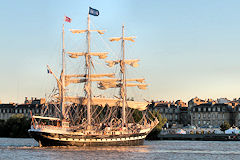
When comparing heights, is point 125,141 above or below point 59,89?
below

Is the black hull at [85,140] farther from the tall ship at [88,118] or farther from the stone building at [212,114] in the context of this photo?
the stone building at [212,114]

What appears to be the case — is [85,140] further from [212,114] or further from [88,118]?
[212,114]

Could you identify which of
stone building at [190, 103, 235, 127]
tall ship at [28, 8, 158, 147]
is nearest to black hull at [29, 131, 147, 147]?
tall ship at [28, 8, 158, 147]

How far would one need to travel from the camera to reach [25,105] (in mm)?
193000

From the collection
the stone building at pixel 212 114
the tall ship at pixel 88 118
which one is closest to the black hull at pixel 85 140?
the tall ship at pixel 88 118

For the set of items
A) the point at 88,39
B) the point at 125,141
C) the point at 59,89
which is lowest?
the point at 125,141

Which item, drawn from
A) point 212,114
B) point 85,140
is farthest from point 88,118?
point 212,114

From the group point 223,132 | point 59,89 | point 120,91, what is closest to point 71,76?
point 59,89

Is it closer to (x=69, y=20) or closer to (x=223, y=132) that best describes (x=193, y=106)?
(x=223, y=132)

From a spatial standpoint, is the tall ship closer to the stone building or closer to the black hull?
the black hull

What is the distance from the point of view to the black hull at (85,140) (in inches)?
3319

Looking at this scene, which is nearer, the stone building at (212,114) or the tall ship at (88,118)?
the tall ship at (88,118)

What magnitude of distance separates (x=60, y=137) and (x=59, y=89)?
1222 centimetres

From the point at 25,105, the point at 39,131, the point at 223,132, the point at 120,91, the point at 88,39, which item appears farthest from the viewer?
the point at 25,105
